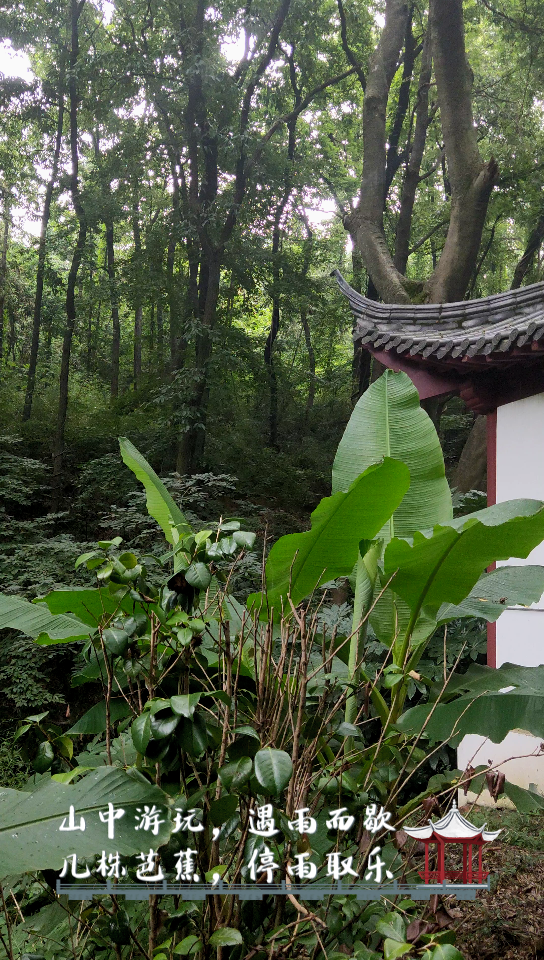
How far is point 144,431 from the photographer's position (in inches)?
402

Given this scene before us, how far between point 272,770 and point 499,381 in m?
4.28

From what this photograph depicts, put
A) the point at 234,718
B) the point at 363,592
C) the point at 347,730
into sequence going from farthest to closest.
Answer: the point at 363,592 < the point at 347,730 < the point at 234,718

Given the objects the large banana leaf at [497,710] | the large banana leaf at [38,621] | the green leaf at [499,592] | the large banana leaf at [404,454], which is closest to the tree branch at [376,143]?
the large banana leaf at [404,454]

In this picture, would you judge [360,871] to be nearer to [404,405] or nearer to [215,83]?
[404,405]

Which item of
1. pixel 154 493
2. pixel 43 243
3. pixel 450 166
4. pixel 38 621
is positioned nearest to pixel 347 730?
pixel 38 621

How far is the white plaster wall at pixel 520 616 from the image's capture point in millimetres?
4523

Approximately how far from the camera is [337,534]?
179 cm

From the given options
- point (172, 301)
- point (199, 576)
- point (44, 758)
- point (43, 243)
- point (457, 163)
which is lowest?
point (44, 758)

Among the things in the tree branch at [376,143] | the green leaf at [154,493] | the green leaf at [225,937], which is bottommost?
the green leaf at [225,937]

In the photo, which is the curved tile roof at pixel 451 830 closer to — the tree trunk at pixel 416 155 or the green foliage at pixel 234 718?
the green foliage at pixel 234 718

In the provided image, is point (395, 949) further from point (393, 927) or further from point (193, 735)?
point (193, 735)

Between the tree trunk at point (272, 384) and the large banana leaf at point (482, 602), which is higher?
the tree trunk at point (272, 384)

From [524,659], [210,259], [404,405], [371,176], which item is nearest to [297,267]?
[210,259]

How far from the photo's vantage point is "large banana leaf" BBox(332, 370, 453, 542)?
7.87ft
